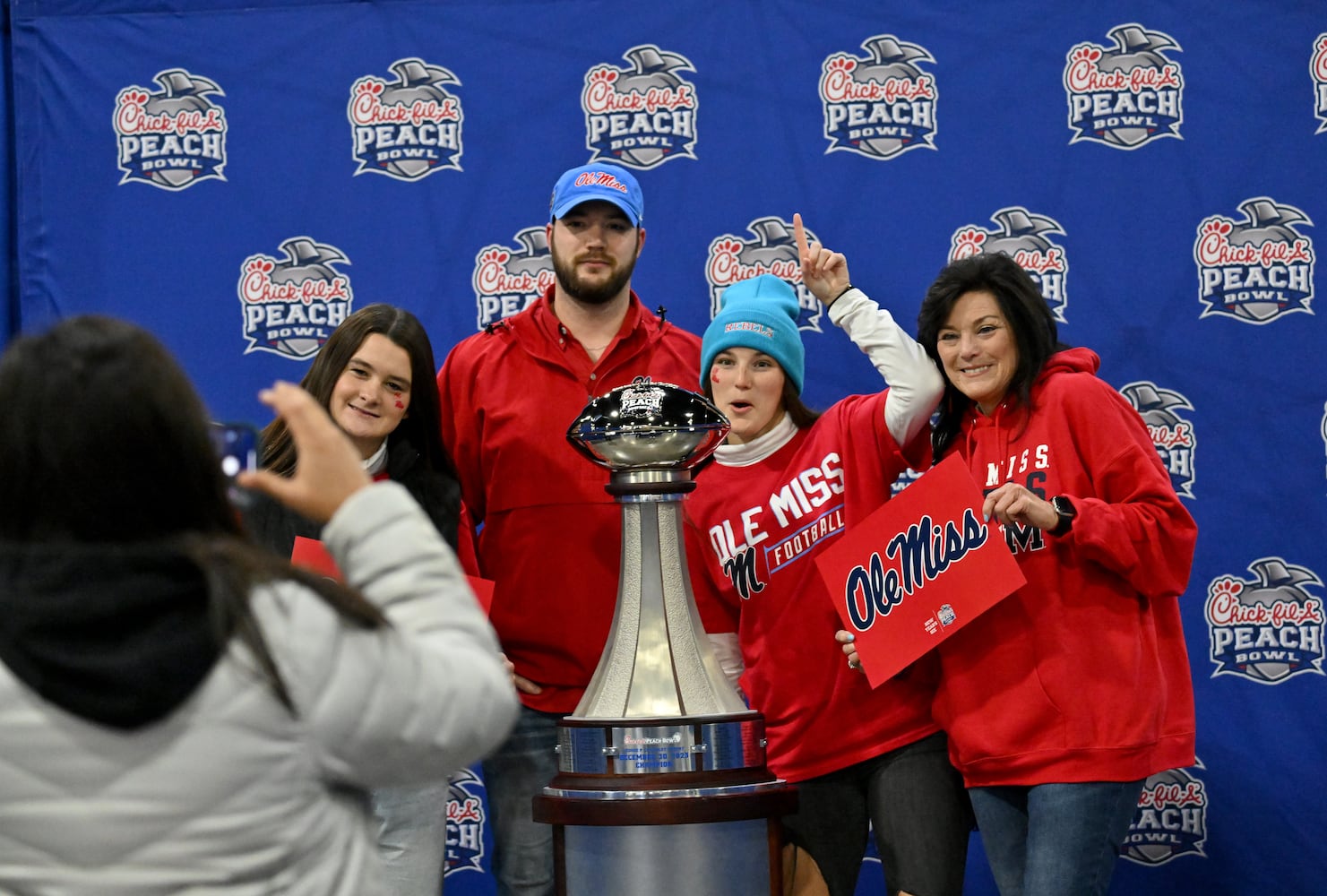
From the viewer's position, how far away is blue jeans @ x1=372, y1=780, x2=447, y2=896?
7.56 feet

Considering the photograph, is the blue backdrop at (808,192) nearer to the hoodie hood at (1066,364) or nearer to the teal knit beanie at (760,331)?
the teal knit beanie at (760,331)

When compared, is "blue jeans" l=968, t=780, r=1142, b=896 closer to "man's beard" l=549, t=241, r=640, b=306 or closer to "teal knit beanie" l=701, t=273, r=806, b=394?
"teal knit beanie" l=701, t=273, r=806, b=394

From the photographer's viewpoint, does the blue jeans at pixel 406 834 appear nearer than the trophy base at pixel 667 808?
No

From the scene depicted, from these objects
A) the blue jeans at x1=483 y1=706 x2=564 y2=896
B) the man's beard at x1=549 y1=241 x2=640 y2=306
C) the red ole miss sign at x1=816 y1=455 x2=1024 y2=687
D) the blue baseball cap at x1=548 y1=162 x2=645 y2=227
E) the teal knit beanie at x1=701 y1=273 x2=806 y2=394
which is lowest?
the blue jeans at x1=483 y1=706 x2=564 y2=896

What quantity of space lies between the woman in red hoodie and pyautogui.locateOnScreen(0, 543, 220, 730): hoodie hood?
141cm

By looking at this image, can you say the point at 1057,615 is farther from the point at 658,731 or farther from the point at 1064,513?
the point at 658,731

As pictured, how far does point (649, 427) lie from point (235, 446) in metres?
0.95

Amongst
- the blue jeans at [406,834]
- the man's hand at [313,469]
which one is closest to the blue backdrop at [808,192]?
the blue jeans at [406,834]

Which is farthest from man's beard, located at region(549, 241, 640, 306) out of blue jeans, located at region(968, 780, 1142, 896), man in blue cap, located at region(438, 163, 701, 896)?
blue jeans, located at region(968, 780, 1142, 896)

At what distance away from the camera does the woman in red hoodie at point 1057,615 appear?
2.15 meters

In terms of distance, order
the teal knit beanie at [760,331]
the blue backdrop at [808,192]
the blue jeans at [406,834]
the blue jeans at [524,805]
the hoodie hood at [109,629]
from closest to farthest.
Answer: the hoodie hood at [109,629] → the blue jeans at [406,834] → the teal knit beanie at [760,331] → the blue jeans at [524,805] → the blue backdrop at [808,192]

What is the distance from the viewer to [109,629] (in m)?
0.99

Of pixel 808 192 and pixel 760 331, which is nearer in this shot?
pixel 760 331

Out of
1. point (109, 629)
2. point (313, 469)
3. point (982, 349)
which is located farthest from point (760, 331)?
point (109, 629)
